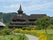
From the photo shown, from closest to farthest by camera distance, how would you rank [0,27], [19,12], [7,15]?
[0,27], [19,12], [7,15]

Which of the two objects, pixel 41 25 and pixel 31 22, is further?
pixel 31 22

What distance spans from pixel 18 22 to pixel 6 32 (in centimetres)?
4920

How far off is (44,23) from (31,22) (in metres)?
18.1

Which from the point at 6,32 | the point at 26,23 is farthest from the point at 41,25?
the point at 6,32

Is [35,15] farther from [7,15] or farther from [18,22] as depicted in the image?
[7,15]

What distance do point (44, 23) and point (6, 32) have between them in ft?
115

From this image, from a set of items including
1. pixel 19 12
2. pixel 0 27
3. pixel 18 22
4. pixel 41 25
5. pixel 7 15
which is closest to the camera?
pixel 0 27

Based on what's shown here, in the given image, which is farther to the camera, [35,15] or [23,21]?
[35,15]

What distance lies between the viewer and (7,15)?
151625 millimetres

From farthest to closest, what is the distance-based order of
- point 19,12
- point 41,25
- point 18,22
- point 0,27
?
point 19,12 → point 18,22 → point 41,25 → point 0,27

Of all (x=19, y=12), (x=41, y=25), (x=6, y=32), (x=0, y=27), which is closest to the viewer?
(x=6, y=32)

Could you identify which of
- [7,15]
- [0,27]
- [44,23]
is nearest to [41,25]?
[44,23]

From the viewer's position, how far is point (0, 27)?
1897 inches

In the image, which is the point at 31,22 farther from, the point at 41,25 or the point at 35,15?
the point at 41,25
